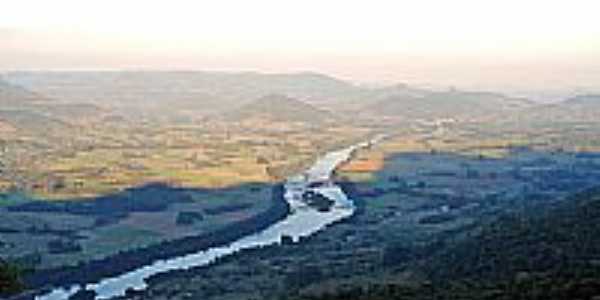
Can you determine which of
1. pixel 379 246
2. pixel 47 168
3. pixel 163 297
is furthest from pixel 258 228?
pixel 47 168

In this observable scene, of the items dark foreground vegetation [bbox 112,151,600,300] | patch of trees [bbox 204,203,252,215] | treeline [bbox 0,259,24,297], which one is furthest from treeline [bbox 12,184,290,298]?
treeline [bbox 0,259,24,297]

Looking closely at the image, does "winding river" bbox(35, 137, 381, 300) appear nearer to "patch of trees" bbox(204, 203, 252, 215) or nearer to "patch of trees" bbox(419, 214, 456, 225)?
"patch of trees" bbox(204, 203, 252, 215)

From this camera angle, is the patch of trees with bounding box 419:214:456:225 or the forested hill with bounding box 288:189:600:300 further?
the patch of trees with bounding box 419:214:456:225

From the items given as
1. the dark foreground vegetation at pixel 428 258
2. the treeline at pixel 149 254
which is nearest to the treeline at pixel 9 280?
the dark foreground vegetation at pixel 428 258

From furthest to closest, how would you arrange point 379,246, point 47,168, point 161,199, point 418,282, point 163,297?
point 47,168 → point 161,199 → point 379,246 → point 163,297 → point 418,282

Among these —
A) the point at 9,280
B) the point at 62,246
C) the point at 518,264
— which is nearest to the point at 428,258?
the point at 518,264

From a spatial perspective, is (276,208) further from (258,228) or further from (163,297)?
(163,297)
